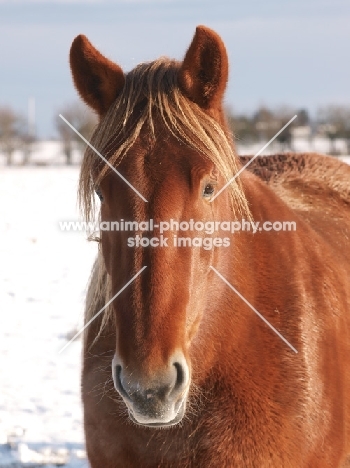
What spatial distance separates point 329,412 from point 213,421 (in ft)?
1.85

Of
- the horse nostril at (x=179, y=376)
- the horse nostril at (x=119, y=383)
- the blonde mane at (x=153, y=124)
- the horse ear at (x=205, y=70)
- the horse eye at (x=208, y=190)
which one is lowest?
the horse nostril at (x=119, y=383)

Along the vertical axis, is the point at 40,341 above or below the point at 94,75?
below

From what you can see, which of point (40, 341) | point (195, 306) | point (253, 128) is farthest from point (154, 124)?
point (253, 128)

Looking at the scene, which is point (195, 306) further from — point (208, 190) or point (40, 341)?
point (40, 341)

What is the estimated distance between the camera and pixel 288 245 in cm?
311

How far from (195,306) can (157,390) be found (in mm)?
409

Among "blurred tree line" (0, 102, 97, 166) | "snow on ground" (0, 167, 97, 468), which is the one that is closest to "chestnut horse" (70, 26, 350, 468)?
"snow on ground" (0, 167, 97, 468)

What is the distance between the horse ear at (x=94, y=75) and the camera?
8.93 ft

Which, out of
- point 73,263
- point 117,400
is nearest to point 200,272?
point 117,400

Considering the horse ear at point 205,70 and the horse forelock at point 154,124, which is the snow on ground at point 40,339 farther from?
the horse ear at point 205,70

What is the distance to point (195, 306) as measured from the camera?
8.06 feet

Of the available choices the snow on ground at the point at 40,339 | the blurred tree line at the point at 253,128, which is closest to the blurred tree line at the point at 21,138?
the blurred tree line at the point at 253,128

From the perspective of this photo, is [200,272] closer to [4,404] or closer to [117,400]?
[117,400]

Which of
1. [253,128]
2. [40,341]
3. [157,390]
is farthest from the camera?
[253,128]
